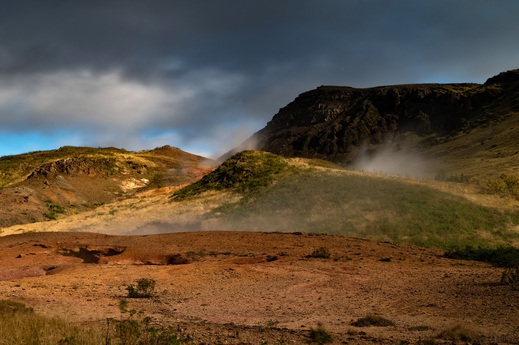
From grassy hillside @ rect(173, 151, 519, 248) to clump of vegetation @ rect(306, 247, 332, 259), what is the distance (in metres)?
6.58

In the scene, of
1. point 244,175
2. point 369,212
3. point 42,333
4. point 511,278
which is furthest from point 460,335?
point 244,175

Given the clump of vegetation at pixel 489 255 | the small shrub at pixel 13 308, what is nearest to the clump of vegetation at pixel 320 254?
the clump of vegetation at pixel 489 255

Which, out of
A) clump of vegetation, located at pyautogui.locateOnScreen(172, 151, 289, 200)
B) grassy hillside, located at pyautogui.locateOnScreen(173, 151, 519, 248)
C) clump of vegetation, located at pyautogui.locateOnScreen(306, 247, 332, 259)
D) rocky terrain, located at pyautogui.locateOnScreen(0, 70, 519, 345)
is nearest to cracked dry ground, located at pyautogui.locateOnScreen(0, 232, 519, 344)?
rocky terrain, located at pyautogui.locateOnScreen(0, 70, 519, 345)

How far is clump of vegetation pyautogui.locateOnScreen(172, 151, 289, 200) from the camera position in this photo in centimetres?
3881

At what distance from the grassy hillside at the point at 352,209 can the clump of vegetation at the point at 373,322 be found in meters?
15.0

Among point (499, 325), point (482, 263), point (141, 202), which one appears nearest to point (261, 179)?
point (141, 202)

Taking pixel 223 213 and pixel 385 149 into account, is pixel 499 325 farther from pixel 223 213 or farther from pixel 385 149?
pixel 385 149

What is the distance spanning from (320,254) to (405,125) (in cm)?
7650

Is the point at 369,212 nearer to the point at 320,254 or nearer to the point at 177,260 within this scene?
the point at 320,254

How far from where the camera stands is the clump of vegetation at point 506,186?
31.3m

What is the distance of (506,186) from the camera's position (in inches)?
1265

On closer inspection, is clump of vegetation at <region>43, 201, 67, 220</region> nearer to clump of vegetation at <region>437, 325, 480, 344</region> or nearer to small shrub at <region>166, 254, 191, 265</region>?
small shrub at <region>166, 254, 191, 265</region>

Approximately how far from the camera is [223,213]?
33.8 metres

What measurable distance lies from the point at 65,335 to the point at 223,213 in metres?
27.4
